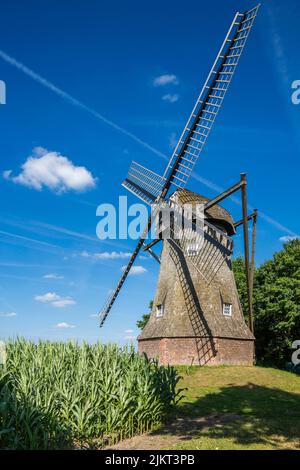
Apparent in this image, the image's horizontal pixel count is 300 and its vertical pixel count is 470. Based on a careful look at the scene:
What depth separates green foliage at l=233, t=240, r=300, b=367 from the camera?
3209cm

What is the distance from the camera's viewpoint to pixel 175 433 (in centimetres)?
1060

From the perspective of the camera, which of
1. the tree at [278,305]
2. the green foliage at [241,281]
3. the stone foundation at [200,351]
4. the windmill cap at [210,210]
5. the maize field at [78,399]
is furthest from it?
the green foliage at [241,281]

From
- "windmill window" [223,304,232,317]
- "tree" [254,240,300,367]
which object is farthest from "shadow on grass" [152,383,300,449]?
"tree" [254,240,300,367]

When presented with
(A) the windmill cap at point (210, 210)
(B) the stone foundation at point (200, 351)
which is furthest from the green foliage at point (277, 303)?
(B) the stone foundation at point (200, 351)

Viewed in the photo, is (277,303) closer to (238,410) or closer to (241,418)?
(238,410)

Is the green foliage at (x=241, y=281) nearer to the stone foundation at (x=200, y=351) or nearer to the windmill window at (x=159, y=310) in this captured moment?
the stone foundation at (x=200, y=351)

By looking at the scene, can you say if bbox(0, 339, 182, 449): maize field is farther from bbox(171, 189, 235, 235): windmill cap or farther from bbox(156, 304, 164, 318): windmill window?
bbox(171, 189, 235, 235): windmill cap

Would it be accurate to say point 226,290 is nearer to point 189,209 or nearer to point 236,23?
point 189,209

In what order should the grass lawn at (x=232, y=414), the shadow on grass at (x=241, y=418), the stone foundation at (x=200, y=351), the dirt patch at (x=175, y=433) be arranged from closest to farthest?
the dirt patch at (x=175, y=433) → the grass lawn at (x=232, y=414) → the shadow on grass at (x=241, y=418) → the stone foundation at (x=200, y=351)

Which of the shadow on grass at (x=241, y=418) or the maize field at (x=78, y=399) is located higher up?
the maize field at (x=78, y=399)

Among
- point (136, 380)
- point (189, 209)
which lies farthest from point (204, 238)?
point (136, 380)

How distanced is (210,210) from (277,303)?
11065 millimetres

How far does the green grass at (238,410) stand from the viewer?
990 centimetres
